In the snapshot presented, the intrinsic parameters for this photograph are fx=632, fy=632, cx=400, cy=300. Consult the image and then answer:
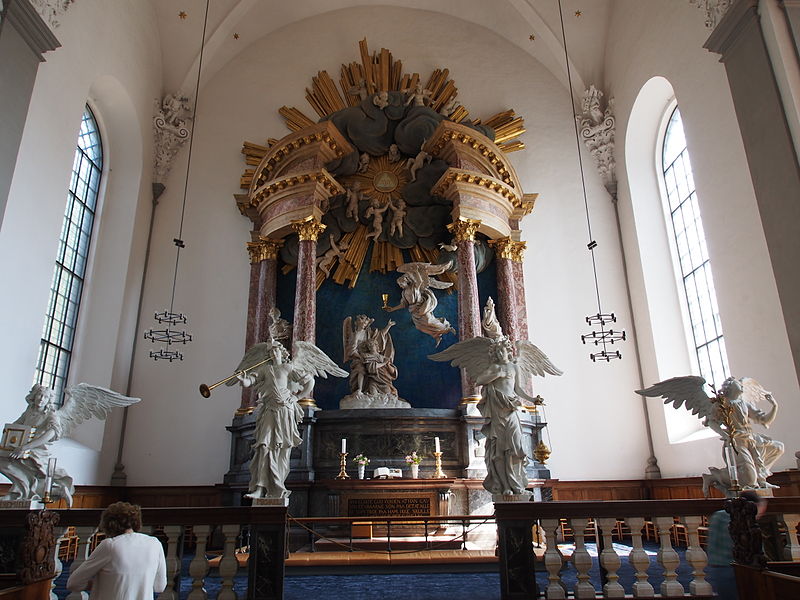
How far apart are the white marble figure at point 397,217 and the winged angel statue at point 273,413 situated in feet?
19.3

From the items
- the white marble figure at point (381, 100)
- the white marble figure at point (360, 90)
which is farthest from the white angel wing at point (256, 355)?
the white marble figure at point (360, 90)

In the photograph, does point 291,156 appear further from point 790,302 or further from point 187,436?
point 790,302

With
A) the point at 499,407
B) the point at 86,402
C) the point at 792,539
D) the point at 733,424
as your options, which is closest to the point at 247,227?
the point at 86,402

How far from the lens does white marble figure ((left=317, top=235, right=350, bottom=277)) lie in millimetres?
12420

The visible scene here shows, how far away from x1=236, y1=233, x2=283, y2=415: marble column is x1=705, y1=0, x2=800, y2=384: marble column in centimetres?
813

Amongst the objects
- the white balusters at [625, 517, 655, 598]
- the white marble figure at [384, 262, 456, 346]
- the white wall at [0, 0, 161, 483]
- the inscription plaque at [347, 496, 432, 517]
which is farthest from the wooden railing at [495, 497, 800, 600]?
the white wall at [0, 0, 161, 483]

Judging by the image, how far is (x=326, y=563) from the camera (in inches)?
279

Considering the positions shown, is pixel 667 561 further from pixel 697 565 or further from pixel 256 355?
pixel 256 355

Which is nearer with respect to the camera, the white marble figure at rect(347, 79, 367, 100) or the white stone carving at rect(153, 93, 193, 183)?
the white stone carving at rect(153, 93, 193, 183)

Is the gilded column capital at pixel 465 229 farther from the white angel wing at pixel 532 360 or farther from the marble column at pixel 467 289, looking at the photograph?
the white angel wing at pixel 532 360

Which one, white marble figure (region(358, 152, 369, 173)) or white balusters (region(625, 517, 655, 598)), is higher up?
white marble figure (region(358, 152, 369, 173))

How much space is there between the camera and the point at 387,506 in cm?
941

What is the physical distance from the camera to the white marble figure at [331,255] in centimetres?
1242

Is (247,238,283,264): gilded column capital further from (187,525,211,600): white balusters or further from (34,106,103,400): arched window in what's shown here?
(187,525,211,600): white balusters
